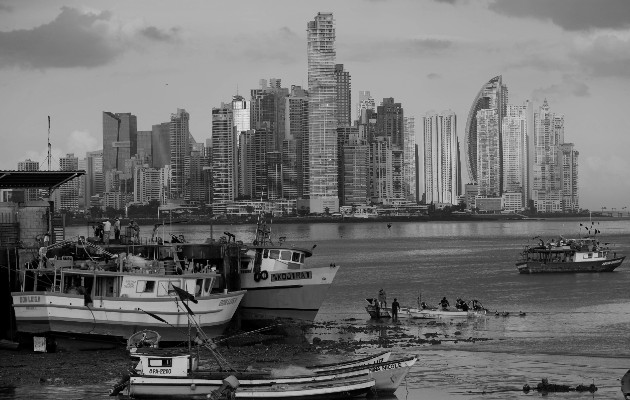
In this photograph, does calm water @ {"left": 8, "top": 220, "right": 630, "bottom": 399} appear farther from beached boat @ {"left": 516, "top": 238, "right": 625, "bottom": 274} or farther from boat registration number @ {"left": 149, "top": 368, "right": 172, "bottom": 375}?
boat registration number @ {"left": 149, "top": 368, "right": 172, "bottom": 375}

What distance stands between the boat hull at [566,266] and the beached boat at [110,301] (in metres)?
54.6

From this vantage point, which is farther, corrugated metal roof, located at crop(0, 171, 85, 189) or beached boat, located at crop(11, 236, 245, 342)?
corrugated metal roof, located at crop(0, 171, 85, 189)

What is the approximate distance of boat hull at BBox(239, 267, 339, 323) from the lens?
51.5 m

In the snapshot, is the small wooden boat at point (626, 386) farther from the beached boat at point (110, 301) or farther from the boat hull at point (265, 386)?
the beached boat at point (110, 301)

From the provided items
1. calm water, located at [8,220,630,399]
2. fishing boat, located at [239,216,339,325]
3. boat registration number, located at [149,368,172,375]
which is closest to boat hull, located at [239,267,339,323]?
fishing boat, located at [239,216,339,325]

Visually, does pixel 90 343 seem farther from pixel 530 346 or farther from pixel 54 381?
pixel 530 346

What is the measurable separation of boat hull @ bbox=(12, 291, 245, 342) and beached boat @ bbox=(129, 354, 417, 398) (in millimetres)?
9722

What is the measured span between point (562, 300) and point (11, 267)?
36.9m

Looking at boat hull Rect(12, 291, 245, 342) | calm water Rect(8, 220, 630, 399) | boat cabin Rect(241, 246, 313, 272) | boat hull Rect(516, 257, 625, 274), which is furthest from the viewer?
boat hull Rect(516, 257, 625, 274)

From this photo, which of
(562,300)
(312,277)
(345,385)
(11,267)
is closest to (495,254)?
(562,300)

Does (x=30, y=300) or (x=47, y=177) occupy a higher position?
(x=47, y=177)

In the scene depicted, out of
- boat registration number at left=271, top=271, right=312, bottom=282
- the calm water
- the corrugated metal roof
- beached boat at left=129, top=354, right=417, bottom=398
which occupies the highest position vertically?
the corrugated metal roof

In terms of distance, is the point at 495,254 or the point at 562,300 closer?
the point at 562,300

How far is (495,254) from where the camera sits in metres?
140
